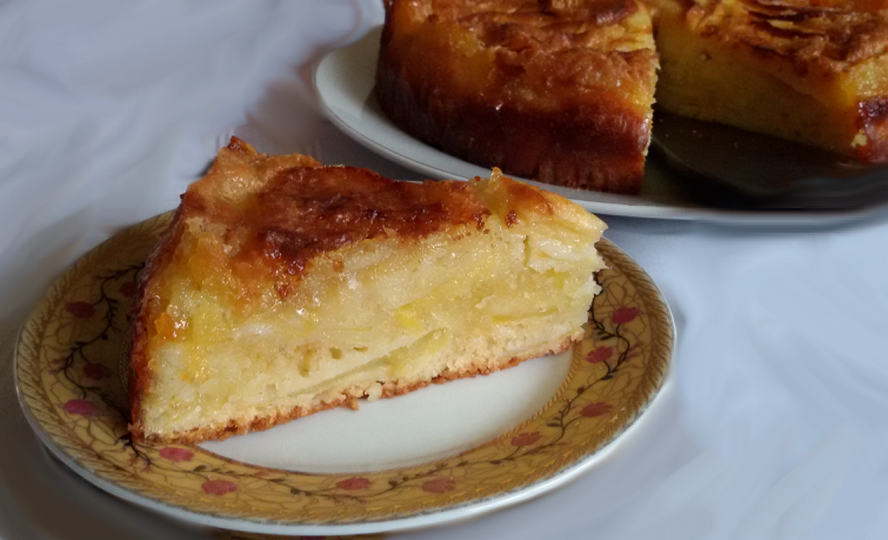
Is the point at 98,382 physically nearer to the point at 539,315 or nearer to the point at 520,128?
the point at 539,315

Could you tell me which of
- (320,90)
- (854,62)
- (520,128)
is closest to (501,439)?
(520,128)

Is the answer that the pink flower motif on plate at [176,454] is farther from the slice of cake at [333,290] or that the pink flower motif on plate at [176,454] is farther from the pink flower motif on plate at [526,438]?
the pink flower motif on plate at [526,438]

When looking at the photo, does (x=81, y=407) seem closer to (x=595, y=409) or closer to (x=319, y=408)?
(x=319, y=408)

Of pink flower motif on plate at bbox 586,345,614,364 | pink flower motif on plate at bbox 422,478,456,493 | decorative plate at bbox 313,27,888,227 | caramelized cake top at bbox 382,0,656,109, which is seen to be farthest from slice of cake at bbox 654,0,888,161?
pink flower motif on plate at bbox 422,478,456,493

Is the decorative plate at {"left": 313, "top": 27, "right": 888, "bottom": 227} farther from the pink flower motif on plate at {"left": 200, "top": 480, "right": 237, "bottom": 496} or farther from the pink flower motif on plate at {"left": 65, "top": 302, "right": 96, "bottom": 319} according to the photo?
the pink flower motif on plate at {"left": 200, "top": 480, "right": 237, "bottom": 496}

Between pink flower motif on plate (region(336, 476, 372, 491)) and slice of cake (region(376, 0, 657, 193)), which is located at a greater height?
slice of cake (region(376, 0, 657, 193))

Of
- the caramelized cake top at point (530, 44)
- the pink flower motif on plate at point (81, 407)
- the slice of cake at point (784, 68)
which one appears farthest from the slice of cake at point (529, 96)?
the pink flower motif on plate at point (81, 407)
